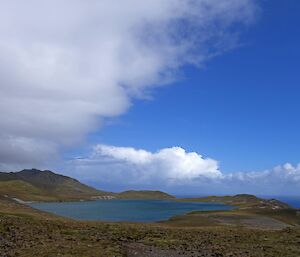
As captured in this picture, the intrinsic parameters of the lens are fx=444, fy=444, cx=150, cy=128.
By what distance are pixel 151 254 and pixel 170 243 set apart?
5.75m

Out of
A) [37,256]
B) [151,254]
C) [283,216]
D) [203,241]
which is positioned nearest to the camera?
[37,256]

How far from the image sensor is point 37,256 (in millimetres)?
29969

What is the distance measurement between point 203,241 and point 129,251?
9.80 meters

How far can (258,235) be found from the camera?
4781cm

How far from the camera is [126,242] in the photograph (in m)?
38.7

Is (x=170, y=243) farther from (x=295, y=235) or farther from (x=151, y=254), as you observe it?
(x=295, y=235)

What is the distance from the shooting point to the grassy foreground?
109 ft

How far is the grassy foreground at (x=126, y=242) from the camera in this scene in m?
33.1

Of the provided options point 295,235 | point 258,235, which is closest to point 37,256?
point 258,235

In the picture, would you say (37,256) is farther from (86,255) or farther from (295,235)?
(295,235)

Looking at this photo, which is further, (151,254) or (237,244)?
(237,244)

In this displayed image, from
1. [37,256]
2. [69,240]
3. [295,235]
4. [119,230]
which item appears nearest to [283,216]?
[295,235]

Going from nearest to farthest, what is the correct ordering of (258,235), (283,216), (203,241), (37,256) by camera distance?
(37,256) < (203,241) < (258,235) < (283,216)

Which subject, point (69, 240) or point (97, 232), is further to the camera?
point (97, 232)
